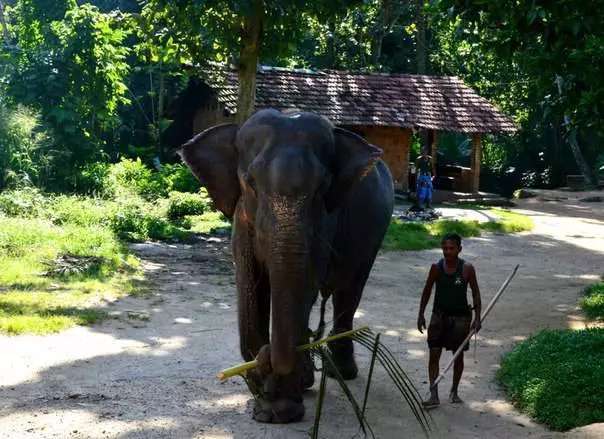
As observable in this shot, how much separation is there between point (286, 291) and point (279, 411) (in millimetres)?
1311

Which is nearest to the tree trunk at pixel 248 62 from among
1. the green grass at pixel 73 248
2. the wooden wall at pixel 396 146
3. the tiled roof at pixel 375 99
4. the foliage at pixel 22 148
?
the green grass at pixel 73 248

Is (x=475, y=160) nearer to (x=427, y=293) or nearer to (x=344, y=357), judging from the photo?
(x=344, y=357)

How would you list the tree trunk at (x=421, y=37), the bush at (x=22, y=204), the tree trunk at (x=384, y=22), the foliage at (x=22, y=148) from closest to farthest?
the bush at (x=22, y=204) < the foliage at (x=22, y=148) < the tree trunk at (x=421, y=37) < the tree trunk at (x=384, y=22)

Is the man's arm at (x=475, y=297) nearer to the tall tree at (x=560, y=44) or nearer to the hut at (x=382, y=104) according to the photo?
the tall tree at (x=560, y=44)

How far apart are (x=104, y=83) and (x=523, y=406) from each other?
60.4 ft

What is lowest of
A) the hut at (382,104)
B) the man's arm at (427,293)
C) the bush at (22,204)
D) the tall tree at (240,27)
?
the bush at (22,204)

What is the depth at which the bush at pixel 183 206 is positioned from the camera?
19844 millimetres

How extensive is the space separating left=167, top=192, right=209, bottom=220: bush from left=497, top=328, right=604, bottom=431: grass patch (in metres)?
12.2

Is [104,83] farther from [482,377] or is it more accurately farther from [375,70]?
[482,377]

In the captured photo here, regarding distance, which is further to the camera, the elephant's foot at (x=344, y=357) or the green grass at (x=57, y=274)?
the green grass at (x=57, y=274)

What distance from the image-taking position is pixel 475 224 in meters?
19.9

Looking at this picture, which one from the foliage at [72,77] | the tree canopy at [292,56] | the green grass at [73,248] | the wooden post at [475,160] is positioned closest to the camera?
the tree canopy at [292,56]

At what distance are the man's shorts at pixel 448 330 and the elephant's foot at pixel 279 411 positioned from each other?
1420 mm

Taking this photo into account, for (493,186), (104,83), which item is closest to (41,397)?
(104,83)
